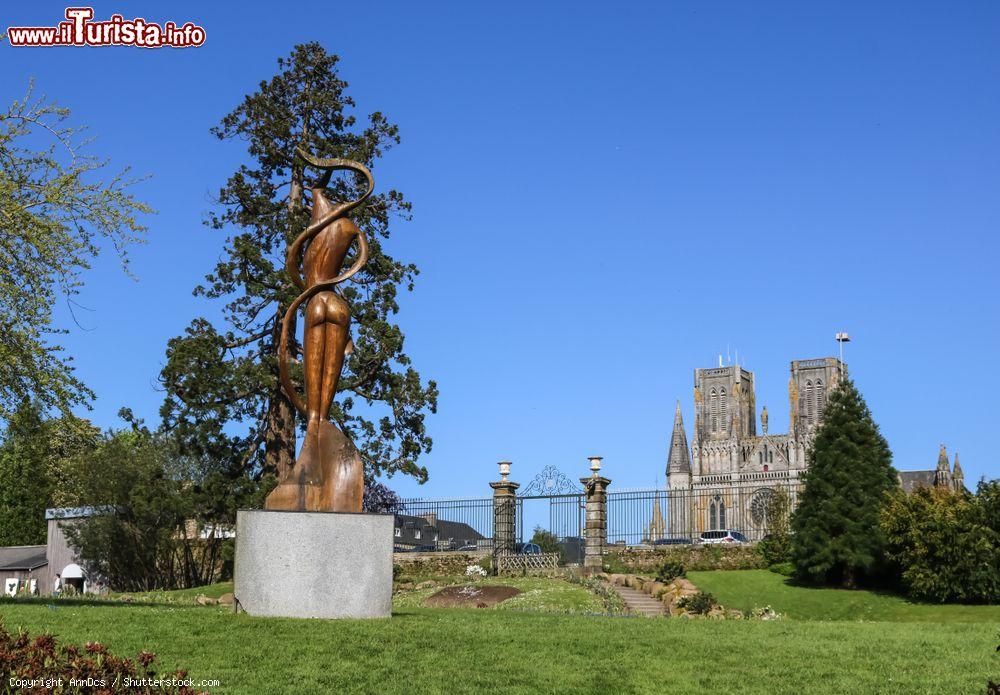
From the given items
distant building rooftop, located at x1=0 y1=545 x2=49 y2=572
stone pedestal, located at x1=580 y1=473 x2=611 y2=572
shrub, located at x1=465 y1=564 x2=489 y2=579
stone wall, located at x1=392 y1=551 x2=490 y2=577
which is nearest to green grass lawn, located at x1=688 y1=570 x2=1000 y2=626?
stone pedestal, located at x1=580 y1=473 x2=611 y2=572

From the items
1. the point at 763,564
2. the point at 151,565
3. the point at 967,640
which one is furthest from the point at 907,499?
the point at 151,565

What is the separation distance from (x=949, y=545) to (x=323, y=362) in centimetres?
→ 1696

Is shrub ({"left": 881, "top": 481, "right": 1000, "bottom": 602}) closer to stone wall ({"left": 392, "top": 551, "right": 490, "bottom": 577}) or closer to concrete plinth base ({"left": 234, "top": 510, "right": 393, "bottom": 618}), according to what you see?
stone wall ({"left": 392, "top": 551, "right": 490, "bottom": 577})

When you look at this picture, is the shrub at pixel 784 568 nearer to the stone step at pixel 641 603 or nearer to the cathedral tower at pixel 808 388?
the stone step at pixel 641 603

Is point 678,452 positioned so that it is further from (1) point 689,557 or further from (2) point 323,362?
(2) point 323,362

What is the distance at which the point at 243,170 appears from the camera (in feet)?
97.7

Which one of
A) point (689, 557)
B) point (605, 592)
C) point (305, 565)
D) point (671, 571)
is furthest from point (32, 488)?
point (305, 565)

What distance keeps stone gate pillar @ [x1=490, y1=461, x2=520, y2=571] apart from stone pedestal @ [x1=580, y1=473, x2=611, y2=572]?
7.70ft

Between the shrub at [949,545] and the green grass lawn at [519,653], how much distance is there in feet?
36.4

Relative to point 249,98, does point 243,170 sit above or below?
below

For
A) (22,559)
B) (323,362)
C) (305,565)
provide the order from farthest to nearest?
(22,559), (323,362), (305,565)

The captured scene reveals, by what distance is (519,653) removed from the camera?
10.6 metres

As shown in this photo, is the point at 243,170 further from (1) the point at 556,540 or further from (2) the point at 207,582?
(1) the point at 556,540

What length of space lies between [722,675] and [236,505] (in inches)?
791
